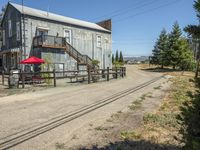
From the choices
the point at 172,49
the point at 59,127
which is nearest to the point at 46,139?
the point at 59,127

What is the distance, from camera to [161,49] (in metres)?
48.2

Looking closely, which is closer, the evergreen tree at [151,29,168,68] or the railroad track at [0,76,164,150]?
the railroad track at [0,76,164,150]

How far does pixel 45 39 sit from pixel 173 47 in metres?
26.3

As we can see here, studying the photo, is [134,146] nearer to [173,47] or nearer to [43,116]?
[43,116]

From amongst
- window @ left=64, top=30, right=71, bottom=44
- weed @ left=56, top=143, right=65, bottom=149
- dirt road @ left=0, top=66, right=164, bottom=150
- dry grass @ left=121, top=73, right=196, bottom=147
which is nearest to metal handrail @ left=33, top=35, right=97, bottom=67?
window @ left=64, top=30, right=71, bottom=44

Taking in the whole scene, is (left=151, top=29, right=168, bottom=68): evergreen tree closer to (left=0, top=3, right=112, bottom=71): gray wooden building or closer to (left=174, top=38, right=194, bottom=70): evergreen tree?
(left=174, top=38, right=194, bottom=70): evergreen tree

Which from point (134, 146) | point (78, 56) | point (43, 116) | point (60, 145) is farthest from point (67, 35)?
point (134, 146)

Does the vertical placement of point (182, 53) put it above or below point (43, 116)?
above

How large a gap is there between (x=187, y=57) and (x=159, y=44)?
678 centimetres

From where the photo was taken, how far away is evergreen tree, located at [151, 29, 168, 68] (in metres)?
47.1

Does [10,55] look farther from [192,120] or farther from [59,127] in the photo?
[192,120]

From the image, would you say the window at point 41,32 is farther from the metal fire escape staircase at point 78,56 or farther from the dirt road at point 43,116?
the dirt road at point 43,116

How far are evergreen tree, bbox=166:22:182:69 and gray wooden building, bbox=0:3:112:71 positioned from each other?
53.3ft

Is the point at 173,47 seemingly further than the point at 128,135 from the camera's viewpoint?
Yes
